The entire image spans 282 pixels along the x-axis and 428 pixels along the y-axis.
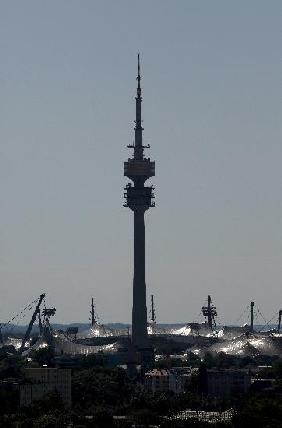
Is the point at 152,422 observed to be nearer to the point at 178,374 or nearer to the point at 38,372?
the point at 38,372

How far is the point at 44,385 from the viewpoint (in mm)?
168625

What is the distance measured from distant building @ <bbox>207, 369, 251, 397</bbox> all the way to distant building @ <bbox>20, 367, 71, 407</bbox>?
60.6ft

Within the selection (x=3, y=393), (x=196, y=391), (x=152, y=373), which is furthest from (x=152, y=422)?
(x=152, y=373)

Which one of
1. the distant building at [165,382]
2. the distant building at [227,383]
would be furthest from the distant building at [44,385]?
the distant building at [227,383]

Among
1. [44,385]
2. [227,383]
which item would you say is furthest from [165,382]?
[44,385]

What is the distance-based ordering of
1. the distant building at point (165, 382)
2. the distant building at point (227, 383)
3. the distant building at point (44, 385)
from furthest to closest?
the distant building at point (165, 382) < the distant building at point (227, 383) < the distant building at point (44, 385)

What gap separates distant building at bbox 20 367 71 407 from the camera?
161000 millimetres

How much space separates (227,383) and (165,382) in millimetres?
8496

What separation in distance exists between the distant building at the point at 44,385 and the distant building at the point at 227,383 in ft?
60.6

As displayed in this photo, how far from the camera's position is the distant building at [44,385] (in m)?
161

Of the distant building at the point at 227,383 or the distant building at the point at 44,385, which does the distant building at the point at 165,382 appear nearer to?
the distant building at the point at 227,383

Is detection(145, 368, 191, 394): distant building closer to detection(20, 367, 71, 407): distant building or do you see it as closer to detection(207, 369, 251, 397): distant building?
detection(207, 369, 251, 397): distant building

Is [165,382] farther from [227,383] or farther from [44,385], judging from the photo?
[44,385]

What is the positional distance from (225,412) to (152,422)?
15.4 metres
